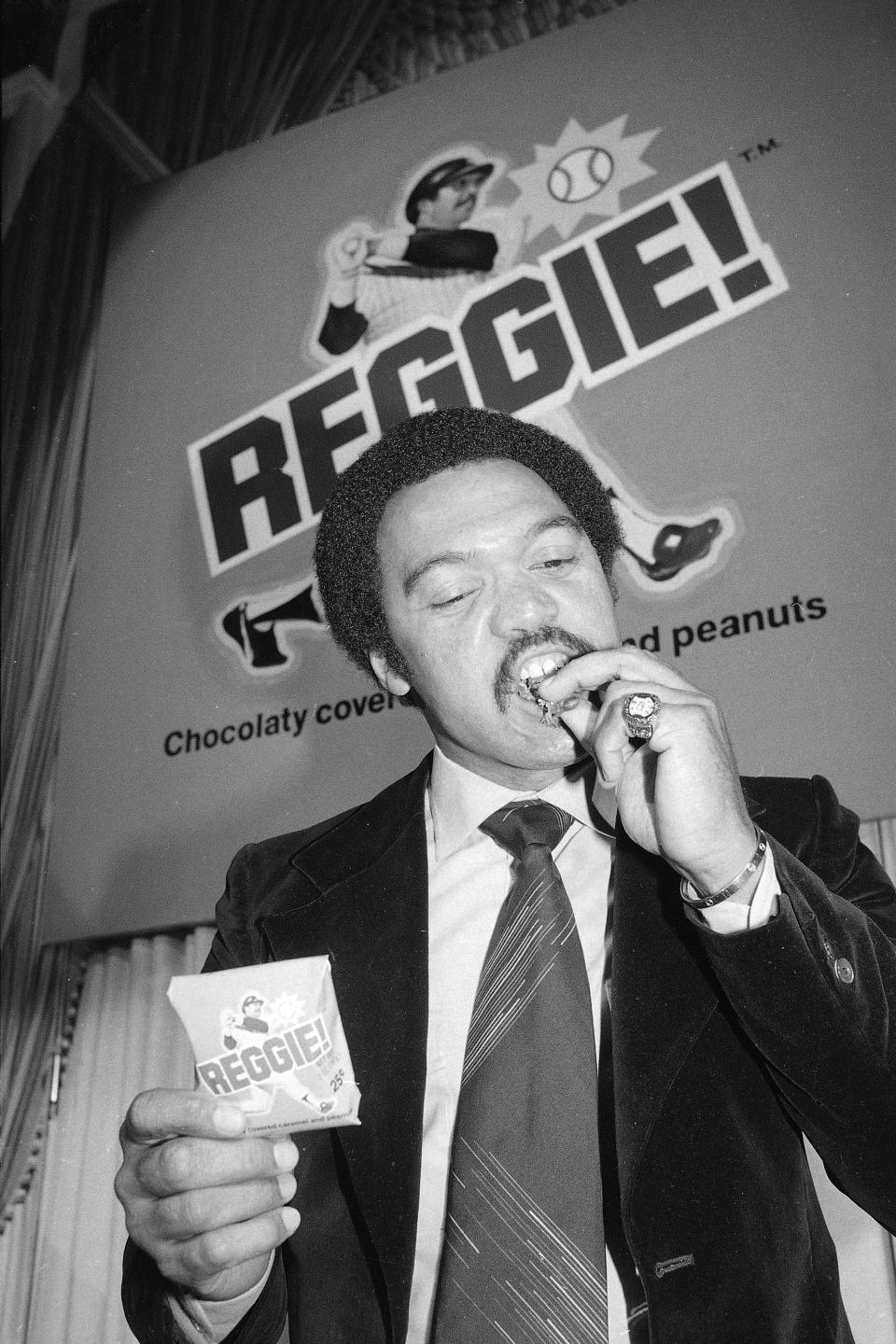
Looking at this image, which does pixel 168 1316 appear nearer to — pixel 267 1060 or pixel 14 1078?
pixel 267 1060

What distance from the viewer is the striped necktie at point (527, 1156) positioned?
1.05 metres

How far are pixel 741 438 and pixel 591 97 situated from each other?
1112 millimetres

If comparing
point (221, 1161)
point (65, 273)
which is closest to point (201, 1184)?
point (221, 1161)

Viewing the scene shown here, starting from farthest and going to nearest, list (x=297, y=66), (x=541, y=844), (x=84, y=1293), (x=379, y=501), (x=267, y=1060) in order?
(x=297, y=66) < (x=84, y=1293) < (x=379, y=501) < (x=541, y=844) < (x=267, y=1060)

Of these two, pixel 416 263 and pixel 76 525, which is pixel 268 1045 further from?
pixel 76 525


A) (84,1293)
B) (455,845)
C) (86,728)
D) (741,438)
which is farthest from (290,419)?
(84,1293)

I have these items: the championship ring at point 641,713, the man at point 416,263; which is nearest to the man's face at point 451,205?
the man at point 416,263

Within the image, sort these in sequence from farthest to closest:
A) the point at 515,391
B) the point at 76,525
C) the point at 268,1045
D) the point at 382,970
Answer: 1. the point at 76,525
2. the point at 515,391
3. the point at 382,970
4. the point at 268,1045

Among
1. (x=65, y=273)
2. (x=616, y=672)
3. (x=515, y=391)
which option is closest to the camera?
(x=616, y=672)

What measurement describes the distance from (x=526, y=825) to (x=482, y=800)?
10 cm

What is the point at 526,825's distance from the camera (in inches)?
53.7

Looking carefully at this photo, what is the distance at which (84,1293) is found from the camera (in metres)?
2.46

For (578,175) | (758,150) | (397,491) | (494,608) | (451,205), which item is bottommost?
(494,608)

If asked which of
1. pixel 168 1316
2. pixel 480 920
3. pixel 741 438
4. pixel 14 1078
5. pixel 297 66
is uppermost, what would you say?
pixel 297 66
